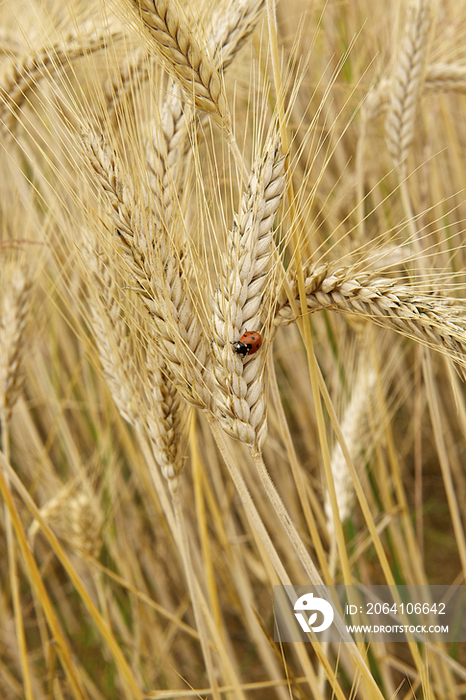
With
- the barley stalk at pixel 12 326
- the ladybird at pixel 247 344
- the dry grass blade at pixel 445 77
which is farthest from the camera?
the dry grass blade at pixel 445 77

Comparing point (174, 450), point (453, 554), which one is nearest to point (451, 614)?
point (453, 554)

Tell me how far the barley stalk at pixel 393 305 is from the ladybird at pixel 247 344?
0.33ft

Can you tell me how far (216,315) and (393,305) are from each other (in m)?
0.18

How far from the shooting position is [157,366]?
1.81 feet

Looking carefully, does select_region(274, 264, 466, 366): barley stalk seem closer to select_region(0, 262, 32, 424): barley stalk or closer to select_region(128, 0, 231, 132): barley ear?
select_region(128, 0, 231, 132): barley ear

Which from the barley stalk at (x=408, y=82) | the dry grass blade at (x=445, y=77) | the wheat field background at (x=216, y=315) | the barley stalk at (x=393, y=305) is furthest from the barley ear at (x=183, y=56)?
the dry grass blade at (x=445, y=77)

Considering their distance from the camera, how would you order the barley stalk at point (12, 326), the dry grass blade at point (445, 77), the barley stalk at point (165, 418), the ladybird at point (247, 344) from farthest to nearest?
the dry grass blade at point (445, 77), the barley stalk at point (12, 326), the barley stalk at point (165, 418), the ladybird at point (247, 344)

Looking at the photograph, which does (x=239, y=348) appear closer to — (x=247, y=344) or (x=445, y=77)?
(x=247, y=344)

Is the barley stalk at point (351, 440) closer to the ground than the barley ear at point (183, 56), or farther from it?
closer to the ground

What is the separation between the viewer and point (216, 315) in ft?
1.52

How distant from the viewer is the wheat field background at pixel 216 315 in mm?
467

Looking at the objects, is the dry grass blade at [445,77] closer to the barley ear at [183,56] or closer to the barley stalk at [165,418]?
the barley ear at [183,56]

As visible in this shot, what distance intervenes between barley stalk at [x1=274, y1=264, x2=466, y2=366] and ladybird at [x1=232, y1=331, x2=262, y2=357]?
0.33 ft

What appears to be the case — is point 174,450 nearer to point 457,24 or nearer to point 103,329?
point 103,329
